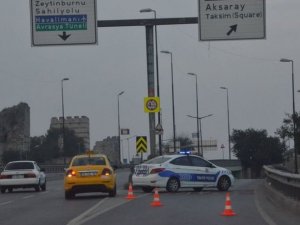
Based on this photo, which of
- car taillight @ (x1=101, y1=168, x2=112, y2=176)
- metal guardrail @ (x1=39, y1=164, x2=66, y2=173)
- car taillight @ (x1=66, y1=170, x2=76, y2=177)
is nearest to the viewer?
car taillight @ (x1=66, y1=170, x2=76, y2=177)

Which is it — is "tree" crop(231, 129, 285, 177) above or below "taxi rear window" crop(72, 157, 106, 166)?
below

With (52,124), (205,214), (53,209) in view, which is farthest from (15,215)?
(52,124)

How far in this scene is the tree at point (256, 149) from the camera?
10150 cm

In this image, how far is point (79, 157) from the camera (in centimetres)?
2920

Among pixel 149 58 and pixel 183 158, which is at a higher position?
pixel 149 58

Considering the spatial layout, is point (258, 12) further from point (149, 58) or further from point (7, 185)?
point (7, 185)

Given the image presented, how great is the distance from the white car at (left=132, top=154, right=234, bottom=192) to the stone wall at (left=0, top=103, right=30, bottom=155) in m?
72.7

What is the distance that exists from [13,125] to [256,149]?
31.5 meters

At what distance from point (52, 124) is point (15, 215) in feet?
418

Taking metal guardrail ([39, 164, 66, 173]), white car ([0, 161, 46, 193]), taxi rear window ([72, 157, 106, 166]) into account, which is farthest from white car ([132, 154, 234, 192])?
metal guardrail ([39, 164, 66, 173])

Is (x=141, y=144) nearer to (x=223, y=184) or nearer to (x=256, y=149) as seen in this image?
(x=223, y=184)

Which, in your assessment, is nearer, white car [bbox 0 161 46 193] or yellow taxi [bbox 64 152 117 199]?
yellow taxi [bbox 64 152 117 199]

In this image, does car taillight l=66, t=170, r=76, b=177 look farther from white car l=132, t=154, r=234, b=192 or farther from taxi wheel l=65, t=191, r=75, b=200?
white car l=132, t=154, r=234, b=192

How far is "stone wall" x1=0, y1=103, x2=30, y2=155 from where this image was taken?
10550cm
